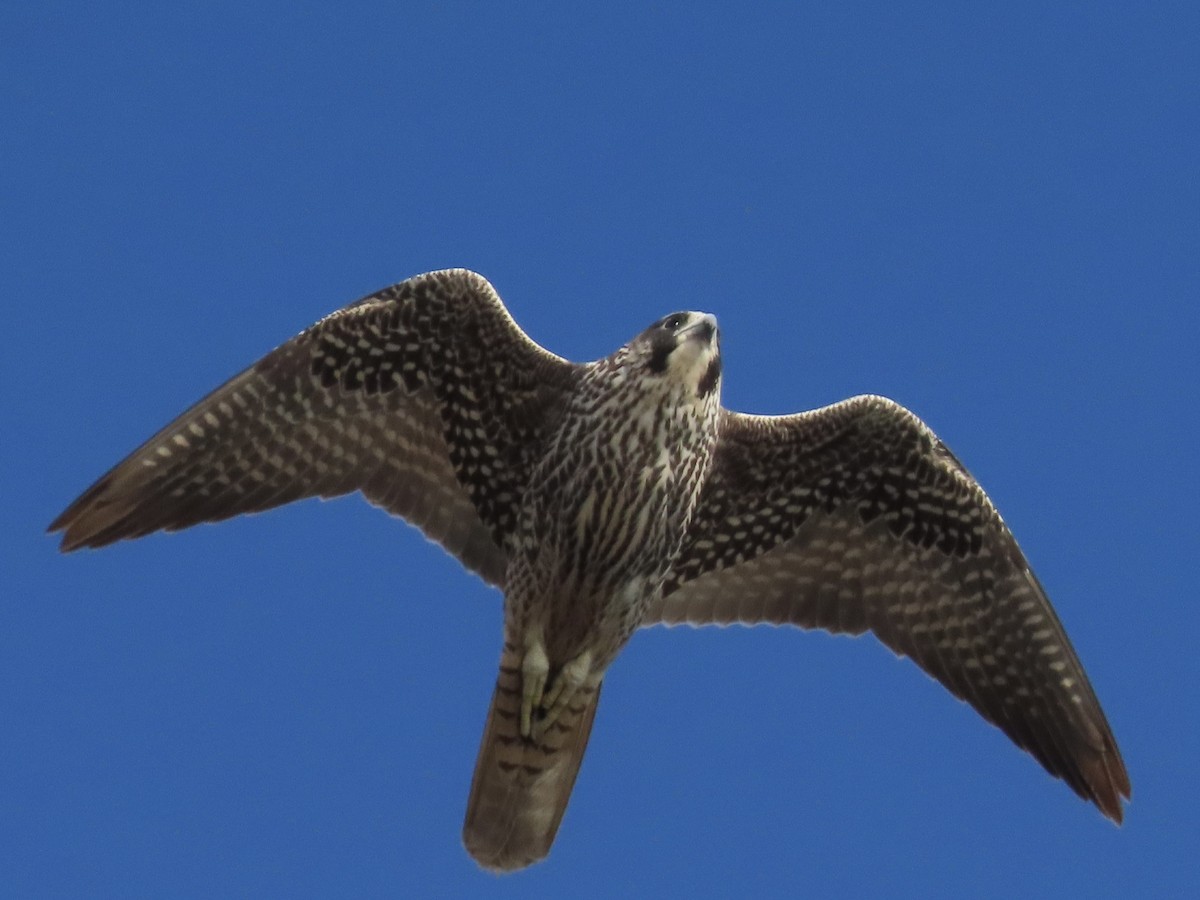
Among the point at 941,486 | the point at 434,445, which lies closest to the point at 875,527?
the point at 941,486

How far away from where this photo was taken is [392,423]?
1068 centimetres

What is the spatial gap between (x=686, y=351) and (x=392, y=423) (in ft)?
5.94

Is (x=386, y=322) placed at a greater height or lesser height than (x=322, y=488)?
greater

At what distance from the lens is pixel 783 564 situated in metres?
11.0

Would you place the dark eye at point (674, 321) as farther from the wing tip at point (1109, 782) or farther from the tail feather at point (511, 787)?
the wing tip at point (1109, 782)

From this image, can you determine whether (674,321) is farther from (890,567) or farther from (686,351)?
(890,567)

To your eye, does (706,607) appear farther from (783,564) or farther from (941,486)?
(941,486)

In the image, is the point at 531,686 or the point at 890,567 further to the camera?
the point at 890,567

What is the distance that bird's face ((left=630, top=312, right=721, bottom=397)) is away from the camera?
9898mm

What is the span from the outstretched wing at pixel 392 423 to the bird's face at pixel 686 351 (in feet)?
1.92

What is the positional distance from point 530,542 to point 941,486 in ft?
7.64

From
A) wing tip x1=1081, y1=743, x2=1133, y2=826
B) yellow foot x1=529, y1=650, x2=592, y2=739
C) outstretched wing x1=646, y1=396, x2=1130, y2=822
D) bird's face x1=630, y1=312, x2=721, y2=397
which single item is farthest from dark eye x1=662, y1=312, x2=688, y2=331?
wing tip x1=1081, y1=743, x2=1133, y2=826

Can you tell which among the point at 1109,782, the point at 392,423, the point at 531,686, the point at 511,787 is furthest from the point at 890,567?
the point at 392,423

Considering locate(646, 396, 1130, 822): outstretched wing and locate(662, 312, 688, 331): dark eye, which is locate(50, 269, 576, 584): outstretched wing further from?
locate(646, 396, 1130, 822): outstretched wing
